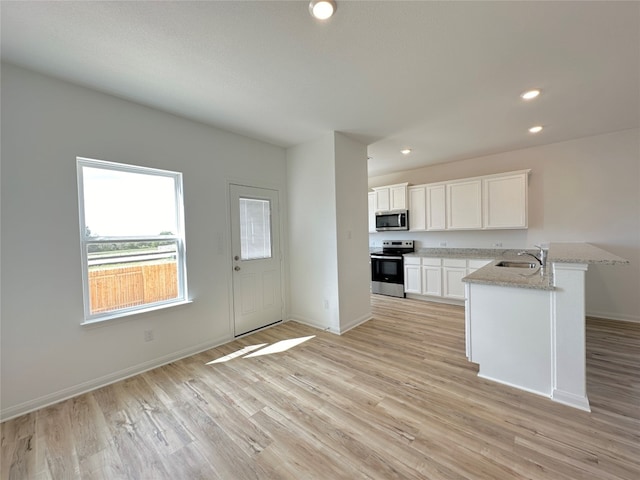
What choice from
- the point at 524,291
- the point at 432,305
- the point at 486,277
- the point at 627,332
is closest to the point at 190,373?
the point at 486,277

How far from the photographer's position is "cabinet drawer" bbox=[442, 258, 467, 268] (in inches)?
180

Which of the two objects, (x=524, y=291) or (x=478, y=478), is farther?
(x=524, y=291)

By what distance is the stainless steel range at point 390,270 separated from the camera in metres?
5.31

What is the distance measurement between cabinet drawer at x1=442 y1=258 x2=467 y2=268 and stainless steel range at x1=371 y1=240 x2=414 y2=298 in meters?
0.80

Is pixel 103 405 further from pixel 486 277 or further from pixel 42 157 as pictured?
pixel 486 277

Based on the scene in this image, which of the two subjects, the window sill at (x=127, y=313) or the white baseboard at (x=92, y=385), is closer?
the white baseboard at (x=92, y=385)

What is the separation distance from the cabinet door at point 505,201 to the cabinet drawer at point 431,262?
3.25 ft

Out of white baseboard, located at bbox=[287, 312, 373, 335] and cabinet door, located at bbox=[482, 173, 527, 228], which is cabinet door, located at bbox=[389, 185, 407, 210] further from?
white baseboard, located at bbox=[287, 312, 373, 335]

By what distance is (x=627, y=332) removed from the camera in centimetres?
336

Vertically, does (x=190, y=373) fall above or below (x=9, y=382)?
below

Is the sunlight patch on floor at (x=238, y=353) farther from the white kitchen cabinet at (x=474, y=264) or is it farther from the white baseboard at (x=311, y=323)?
the white kitchen cabinet at (x=474, y=264)

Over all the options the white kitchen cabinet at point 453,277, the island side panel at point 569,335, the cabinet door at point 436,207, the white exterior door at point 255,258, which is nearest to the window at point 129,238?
the white exterior door at point 255,258

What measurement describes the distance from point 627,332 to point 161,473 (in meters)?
5.16

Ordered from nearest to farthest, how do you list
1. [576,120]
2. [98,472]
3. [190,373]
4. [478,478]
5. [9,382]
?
[478,478] → [98,472] → [9,382] → [190,373] → [576,120]
